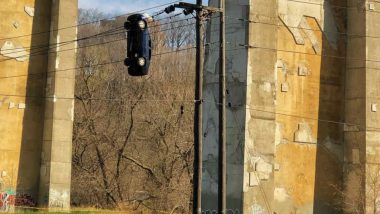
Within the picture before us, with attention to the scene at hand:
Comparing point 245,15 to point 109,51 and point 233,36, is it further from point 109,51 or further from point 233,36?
point 109,51

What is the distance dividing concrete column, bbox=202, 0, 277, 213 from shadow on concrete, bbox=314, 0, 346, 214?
270 cm

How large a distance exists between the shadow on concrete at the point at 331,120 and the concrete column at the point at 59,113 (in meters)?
12.9

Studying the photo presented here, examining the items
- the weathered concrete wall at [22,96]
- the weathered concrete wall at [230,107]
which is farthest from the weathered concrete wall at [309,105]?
the weathered concrete wall at [22,96]

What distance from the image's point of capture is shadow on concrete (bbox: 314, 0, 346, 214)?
74.3 feet

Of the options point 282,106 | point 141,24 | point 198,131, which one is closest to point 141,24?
point 141,24

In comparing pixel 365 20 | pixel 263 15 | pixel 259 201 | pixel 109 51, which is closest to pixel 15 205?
pixel 259 201

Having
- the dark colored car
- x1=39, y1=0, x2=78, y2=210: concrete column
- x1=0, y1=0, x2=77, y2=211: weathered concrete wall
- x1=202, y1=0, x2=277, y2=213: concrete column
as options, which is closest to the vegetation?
x1=39, y1=0, x2=78, y2=210: concrete column

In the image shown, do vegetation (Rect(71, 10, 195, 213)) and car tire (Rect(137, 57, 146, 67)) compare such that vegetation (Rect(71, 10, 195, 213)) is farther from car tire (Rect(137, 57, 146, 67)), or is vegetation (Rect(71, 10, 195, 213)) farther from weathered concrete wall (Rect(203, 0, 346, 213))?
car tire (Rect(137, 57, 146, 67))

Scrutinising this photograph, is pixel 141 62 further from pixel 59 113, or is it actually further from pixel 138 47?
pixel 59 113

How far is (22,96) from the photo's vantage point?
1165 inches

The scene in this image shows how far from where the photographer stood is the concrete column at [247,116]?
20422 mm

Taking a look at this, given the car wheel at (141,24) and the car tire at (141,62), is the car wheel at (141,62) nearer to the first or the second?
the car tire at (141,62)

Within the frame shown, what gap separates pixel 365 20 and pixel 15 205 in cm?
1761

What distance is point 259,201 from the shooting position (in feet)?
67.0
